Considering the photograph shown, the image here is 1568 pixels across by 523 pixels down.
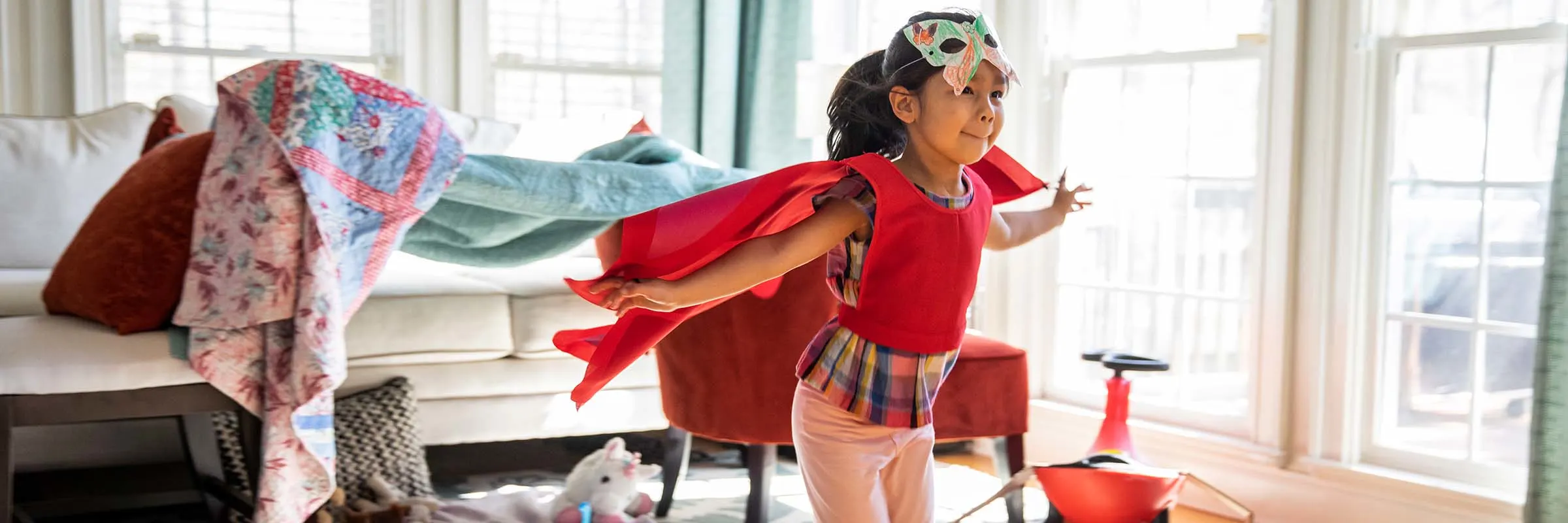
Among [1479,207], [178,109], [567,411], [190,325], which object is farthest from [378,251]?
[1479,207]

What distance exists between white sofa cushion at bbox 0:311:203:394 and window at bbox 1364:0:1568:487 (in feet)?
8.03

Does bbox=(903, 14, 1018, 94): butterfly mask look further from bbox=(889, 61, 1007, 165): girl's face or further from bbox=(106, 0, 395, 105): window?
bbox=(106, 0, 395, 105): window

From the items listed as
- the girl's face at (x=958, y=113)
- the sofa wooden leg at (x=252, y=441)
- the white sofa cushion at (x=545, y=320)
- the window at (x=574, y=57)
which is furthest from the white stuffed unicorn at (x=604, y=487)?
the window at (x=574, y=57)

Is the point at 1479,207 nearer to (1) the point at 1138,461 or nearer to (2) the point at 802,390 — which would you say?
(1) the point at 1138,461

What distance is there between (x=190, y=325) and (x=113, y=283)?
160mm

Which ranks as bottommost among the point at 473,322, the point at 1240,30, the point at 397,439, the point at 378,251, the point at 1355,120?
the point at 397,439

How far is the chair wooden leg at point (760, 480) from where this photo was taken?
100 inches

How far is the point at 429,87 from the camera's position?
13.7 ft

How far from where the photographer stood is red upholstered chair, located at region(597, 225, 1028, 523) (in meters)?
2.42

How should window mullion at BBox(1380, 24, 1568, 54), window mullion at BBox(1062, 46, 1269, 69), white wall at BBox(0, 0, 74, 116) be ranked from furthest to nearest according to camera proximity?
white wall at BBox(0, 0, 74, 116) < window mullion at BBox(1062, 46, 1269, 69) < window mullion at BBox(1380, 24, 1568, 54)

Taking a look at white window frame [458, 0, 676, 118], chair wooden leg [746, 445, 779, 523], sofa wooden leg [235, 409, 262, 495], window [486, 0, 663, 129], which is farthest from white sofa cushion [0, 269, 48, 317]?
window [486, 0, 663, 129]

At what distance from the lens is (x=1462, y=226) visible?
271cm

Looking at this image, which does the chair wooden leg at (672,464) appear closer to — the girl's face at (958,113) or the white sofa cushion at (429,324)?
the white sofa cushion at (429,324)

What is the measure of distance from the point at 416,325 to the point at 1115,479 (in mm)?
1557
